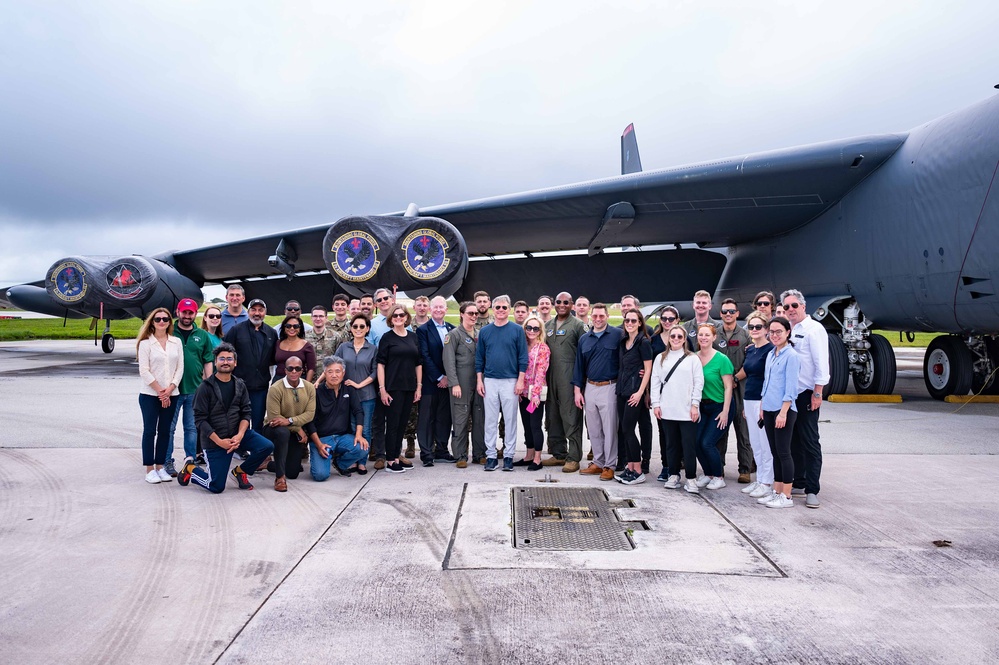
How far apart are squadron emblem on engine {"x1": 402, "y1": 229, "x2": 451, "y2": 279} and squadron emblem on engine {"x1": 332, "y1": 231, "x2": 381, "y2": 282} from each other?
422mm

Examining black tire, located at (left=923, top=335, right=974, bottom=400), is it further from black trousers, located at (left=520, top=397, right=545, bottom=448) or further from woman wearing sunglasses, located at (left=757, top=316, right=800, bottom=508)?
black trousers, located at (left=520, top=397, right=545, bottom=448)

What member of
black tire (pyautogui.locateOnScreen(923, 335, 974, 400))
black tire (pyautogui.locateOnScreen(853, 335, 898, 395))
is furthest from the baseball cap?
black tire (pyautogui.locateOnScreen(923, 335, 974, 400))

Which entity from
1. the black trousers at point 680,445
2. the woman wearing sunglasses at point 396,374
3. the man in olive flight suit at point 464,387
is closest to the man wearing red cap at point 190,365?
the woman wearing sunglasses at point 396,374

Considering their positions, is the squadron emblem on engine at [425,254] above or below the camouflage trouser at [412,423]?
above

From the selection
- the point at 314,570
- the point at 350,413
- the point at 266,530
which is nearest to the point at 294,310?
the point at 350,413

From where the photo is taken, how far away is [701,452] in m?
5.12

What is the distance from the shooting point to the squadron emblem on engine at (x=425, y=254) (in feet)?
→ 28.1

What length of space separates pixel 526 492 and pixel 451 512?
776 millimetres

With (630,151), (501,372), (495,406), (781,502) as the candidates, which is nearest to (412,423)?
(495,406)

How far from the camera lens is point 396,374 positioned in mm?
5625

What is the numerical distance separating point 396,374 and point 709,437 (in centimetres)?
270

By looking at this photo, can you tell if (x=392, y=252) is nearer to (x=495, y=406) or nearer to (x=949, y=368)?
(x=495, y=406)

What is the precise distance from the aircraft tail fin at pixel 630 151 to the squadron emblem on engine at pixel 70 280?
13.0m

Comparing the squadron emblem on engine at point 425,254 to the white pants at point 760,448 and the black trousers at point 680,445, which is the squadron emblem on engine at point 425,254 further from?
the white pants at point 760,448
